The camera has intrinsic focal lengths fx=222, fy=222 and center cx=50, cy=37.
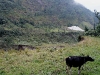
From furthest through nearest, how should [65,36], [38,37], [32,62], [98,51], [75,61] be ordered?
1. [65,36]
2. [38,37]
3. [98,51]
4. [32,62]
5. [75,61]

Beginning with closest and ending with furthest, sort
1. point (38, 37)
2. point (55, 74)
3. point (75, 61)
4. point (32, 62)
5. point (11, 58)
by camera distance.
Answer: point (75, 61) < point (55, 74) < point (32, 62) < point (11, 58) < point (38, 37)

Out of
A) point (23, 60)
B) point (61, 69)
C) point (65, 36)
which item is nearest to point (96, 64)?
point (61, 69)

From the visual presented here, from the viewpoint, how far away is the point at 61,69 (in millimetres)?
19688

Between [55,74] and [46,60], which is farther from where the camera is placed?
[46,60]

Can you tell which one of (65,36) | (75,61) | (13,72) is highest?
(75,61)

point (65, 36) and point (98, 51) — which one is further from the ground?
point (98, 51)

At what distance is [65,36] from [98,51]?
156 meters

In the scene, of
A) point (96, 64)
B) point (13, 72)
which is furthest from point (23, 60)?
point (96, 64)

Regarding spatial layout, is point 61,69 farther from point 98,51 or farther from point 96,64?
point 98,51

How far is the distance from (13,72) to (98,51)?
445 inches

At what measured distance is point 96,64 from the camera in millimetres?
20844

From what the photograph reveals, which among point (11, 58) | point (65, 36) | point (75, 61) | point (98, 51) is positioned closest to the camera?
point (75, 61)

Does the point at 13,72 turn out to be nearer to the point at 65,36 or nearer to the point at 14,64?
the point at 14,64

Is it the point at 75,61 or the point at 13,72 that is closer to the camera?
the point at 75,61
